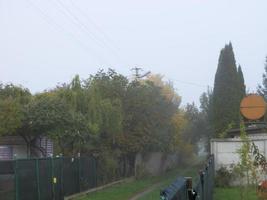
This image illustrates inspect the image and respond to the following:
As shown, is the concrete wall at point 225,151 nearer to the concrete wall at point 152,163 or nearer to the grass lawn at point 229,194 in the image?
the grass lawn at point 229,194

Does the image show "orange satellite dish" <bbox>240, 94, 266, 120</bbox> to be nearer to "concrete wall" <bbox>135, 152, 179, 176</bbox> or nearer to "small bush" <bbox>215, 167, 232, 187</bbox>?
"small bush" <bbox>215, 167, 232, 187</bbox>

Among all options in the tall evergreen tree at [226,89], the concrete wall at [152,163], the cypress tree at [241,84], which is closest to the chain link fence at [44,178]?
the concrete wall at [152,163]

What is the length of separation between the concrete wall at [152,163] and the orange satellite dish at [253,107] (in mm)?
14409

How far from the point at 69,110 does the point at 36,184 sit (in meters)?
8.30

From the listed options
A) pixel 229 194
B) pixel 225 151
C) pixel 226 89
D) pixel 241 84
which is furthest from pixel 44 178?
pixel 241 84

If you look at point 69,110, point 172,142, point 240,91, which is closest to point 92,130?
point 69,110

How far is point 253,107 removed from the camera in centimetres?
2658

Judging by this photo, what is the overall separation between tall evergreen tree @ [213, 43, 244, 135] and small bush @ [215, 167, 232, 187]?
20.9m

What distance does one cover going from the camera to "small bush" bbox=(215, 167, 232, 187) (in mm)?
26094

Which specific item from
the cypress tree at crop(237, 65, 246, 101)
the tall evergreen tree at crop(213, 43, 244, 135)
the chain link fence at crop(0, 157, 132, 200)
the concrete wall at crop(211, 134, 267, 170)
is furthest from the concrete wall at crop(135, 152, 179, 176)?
the concrete wall at crop(211, 134, 267, 170)

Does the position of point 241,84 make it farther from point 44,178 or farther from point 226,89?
point 44,178

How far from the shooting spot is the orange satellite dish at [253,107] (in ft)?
86.6

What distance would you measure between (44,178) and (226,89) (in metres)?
29.2

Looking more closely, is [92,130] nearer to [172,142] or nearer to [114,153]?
[114,153]
